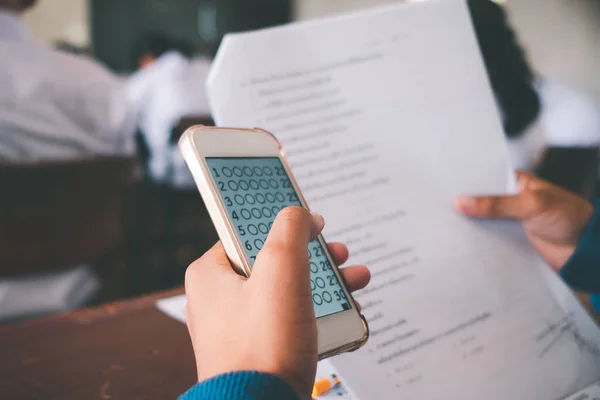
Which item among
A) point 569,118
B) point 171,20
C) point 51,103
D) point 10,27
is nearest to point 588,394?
point 51,103

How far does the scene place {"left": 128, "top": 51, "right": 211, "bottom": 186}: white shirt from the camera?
88.8 inches

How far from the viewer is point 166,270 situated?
6.08 ft

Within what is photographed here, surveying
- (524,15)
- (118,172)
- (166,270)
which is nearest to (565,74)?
(524,15)

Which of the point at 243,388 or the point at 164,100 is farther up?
the point at 243,388

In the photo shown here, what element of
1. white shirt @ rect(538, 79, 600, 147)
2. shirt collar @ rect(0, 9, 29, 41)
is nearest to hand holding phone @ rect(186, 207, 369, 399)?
shirt collar @ rect(0, 9, 29, 41)

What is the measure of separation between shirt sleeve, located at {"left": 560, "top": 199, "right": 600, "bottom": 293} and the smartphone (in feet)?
0.97

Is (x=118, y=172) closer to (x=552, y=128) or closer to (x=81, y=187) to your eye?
(x=81, y=187)

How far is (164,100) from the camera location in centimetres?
234

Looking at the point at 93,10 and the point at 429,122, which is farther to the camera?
the point at 93,10

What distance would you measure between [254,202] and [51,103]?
1.07 metres

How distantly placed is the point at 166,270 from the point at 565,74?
2733 millimetres

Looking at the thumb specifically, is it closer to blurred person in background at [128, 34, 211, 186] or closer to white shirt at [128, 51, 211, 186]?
blurred person in background at [128, 34, 211, 186]

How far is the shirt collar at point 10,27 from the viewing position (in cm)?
116

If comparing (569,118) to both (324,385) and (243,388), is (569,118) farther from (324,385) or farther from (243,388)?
(243,388)
